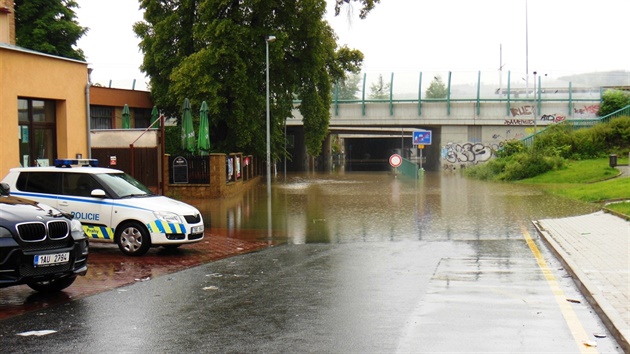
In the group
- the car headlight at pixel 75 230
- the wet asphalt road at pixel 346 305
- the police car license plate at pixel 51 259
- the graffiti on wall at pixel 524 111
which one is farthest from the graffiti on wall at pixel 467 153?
the police car license plate at pixel 51 259

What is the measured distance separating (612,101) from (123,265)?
173ft

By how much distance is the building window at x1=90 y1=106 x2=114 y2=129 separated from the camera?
4200 cm

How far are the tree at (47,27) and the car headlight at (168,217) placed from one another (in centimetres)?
3410

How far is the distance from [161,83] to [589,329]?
122 ft

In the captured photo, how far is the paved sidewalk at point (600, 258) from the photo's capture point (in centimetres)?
773

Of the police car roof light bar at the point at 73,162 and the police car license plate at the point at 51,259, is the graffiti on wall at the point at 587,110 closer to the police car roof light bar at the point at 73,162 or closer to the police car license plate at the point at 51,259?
the police car roof light bar at the point at 73,162

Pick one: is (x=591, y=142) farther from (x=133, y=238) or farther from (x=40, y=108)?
(x=133, y=238)

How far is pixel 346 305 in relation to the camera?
8.65 metres

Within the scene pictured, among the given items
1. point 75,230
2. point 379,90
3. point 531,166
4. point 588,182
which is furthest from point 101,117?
point 75,230

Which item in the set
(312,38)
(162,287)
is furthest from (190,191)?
(162,287)

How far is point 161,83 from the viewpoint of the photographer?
42094 mm

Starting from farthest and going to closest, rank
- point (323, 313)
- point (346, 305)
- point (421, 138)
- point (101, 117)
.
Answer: point (421, 138) → point (101, 117) → point (346, 305) → point (323, 313)

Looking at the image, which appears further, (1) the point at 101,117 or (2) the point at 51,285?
(1) the point at 101,117

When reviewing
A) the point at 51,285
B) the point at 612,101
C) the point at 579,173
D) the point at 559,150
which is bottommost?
the point at 51,285
